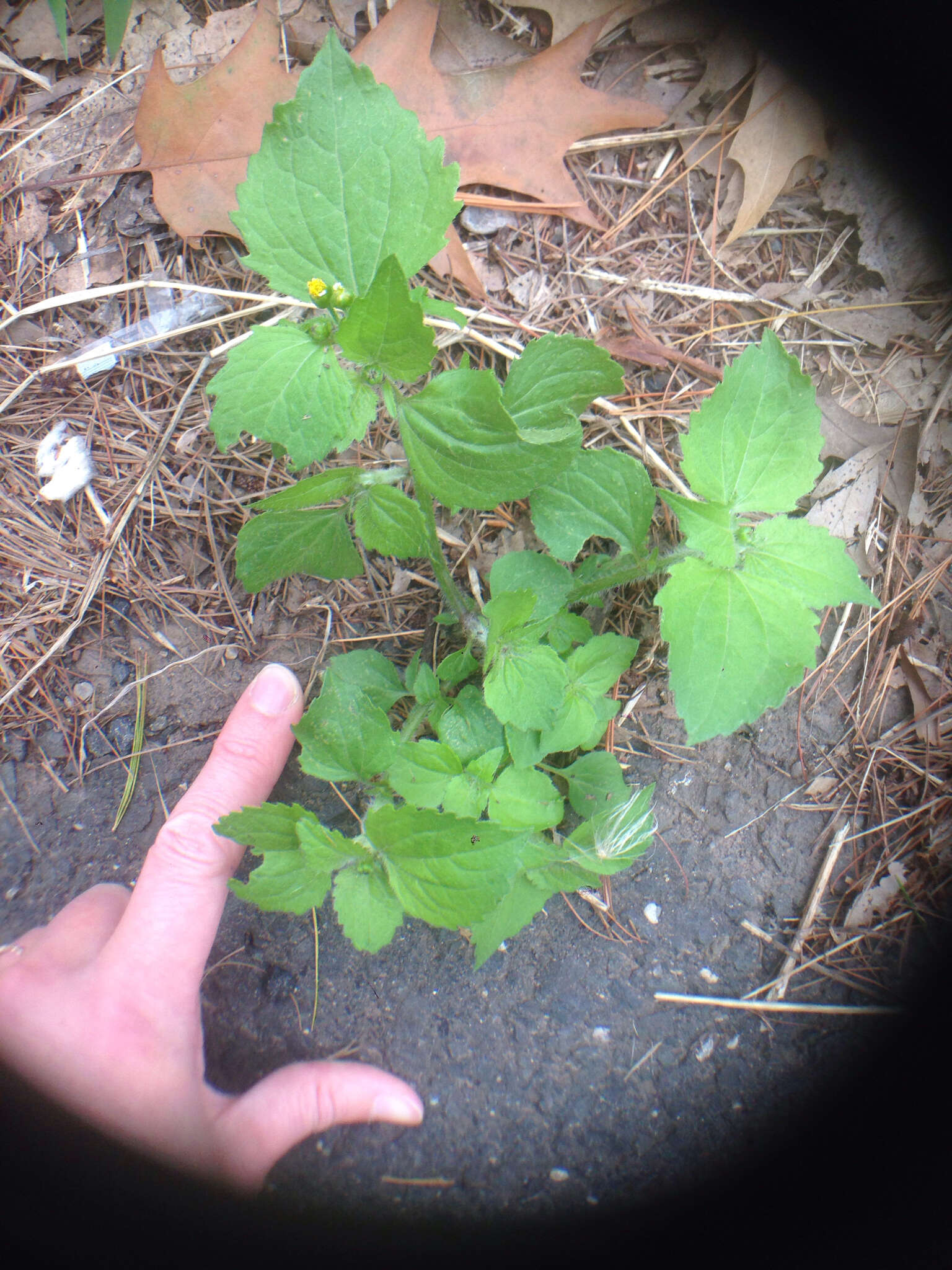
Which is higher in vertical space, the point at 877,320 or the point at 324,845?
the point at 877,320

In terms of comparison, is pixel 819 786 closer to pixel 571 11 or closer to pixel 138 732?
pixel 138 732

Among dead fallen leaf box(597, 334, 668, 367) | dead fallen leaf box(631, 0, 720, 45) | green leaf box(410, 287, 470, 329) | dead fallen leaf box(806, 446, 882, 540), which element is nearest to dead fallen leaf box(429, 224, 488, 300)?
dead fallen leaf box(597, 334, 668, 367)

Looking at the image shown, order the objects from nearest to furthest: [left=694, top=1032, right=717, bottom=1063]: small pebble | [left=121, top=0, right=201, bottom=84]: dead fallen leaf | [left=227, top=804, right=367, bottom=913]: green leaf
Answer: [left=227, top=804, right=367, bottom=913]: green leaf
[left=121, top=0, right=201, bottom=84]: dead fallen leaf
[left=694, top=1032, right=717, bottom=1063]: small pebble

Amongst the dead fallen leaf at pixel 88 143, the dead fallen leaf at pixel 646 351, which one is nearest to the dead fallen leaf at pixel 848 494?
the dead fallen leaf at pixel 646 351

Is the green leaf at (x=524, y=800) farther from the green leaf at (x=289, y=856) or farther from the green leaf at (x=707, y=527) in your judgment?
A: the green leaf at (x=707, y=527)

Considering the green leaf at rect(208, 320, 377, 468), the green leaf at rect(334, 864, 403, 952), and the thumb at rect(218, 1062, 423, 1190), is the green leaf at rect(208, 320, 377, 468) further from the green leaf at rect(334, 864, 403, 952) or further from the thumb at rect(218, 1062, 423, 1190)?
the thumb at rect(218, 1062, 423, 1190)

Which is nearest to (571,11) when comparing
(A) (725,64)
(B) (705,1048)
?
(A) (725,64)

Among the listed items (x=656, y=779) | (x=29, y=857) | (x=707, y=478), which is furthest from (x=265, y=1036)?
(x=707, y=478)
